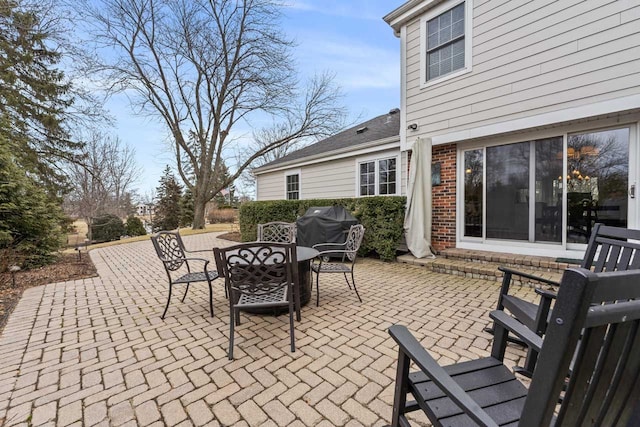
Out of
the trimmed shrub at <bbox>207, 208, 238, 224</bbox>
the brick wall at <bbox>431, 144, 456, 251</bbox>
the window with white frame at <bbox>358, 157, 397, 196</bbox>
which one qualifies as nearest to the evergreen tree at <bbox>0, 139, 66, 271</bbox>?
the window with white frame at <bbox>358, 157, 397, 196</bbox>

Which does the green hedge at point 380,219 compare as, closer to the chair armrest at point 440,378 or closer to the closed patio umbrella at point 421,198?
the closed patio umbrella at point 421,198

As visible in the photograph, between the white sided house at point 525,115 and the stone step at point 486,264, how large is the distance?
33 centimetres

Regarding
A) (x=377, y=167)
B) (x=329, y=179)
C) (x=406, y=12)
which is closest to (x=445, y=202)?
(x=377, y=167)

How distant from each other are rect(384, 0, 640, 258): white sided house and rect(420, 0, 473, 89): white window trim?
2 centimetres

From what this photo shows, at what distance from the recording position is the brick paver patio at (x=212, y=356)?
5.85 feet

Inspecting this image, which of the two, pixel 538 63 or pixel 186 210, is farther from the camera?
pixel 186 210

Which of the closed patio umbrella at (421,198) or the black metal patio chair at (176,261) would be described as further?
the closed patio umbrella at (421,198)

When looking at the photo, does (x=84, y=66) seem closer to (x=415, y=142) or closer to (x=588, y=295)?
(x=415, y=142)

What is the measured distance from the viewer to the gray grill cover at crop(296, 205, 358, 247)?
611 centimetres

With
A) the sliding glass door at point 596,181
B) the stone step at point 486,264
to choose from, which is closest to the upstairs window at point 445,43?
the sliding glass door at point 596,181

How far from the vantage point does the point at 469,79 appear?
5219 mm

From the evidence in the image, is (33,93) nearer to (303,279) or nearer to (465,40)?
(303,279)

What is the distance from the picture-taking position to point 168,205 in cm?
2181

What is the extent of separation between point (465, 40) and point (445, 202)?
3.10 meters
